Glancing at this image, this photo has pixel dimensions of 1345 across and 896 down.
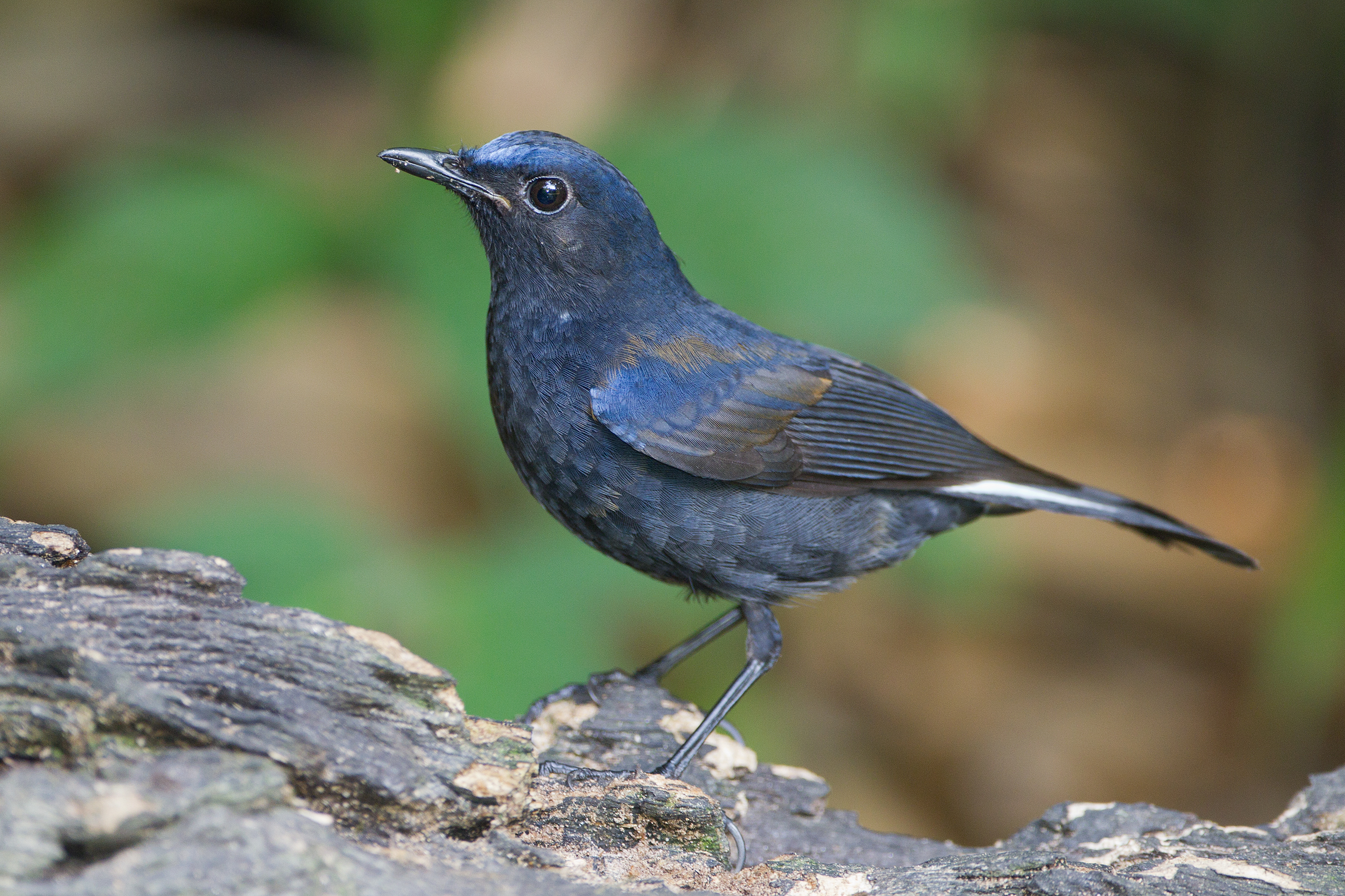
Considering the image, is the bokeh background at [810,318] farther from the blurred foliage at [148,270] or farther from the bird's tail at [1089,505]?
the bird's tail at [1089,505]

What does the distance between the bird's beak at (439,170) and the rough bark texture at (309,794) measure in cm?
167

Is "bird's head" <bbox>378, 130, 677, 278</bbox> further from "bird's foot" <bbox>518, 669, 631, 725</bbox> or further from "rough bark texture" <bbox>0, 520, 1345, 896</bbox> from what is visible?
"rough bark texture" <bbox>0, 520, 1345, 896</bbox>

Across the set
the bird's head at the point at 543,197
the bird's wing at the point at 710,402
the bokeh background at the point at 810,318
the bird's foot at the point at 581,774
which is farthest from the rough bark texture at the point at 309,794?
the bird's head at the point at 543,197

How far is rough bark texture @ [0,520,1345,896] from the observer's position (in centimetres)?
232

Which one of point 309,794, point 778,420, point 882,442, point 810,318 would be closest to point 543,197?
point 778,420

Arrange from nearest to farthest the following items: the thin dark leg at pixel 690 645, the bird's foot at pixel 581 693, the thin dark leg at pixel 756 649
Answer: the thin dark leg at pixel 756 649
the bird's foot at pixel 581 693
the thin dark leg at pixel 690 645

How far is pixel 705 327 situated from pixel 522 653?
1380mm

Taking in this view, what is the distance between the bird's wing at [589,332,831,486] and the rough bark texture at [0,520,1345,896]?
3.43 feet

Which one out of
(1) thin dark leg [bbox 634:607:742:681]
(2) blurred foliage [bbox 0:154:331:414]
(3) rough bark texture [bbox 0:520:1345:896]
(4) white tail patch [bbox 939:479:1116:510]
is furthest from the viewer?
(2) blurred foliage [bbox 0:154:331:414]

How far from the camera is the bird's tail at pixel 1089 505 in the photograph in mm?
4512

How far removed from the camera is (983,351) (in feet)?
26.8

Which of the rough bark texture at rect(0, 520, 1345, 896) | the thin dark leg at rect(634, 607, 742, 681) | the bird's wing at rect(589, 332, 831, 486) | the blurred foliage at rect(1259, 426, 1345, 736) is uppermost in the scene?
the blurred foliage at rect(1259, 426, 1345, 736)

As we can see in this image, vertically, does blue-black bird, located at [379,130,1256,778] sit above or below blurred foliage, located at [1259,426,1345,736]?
below

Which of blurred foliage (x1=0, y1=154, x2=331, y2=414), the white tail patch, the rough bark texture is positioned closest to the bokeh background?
blurred foliage (x1=0, y1=154, x2=331, y2=414)
